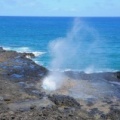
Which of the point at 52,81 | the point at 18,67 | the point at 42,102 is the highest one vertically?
the point at 18,67

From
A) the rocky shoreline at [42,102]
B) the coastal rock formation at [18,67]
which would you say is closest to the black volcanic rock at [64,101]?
the rocky shoreline at [42,102]

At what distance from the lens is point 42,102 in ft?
90.6

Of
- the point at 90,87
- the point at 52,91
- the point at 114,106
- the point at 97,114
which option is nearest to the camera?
the point at 97,114

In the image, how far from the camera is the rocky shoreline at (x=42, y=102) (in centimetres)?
2450

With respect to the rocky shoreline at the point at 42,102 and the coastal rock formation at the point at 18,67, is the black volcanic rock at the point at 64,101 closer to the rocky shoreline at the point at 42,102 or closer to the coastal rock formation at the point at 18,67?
the rocky shoreline at the point at 42,102

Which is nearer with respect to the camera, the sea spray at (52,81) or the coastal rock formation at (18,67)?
the sea spray at (52,81)

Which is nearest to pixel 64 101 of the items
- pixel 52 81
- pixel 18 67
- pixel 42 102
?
pixel 42 102

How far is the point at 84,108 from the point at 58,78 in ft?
35.2

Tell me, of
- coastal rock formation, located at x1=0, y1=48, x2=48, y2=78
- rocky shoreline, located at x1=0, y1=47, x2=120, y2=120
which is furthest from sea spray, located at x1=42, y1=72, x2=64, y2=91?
coastal rock formation, located at x1=0, y1=48, x2=48, y2=78

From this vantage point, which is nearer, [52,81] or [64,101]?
[64,101]

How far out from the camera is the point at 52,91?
32781 millimetres

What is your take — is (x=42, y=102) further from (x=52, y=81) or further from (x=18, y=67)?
(x=18, y=67)

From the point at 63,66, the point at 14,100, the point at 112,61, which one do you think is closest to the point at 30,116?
the point at 14,100

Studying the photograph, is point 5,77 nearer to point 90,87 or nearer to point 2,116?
point 90,87
